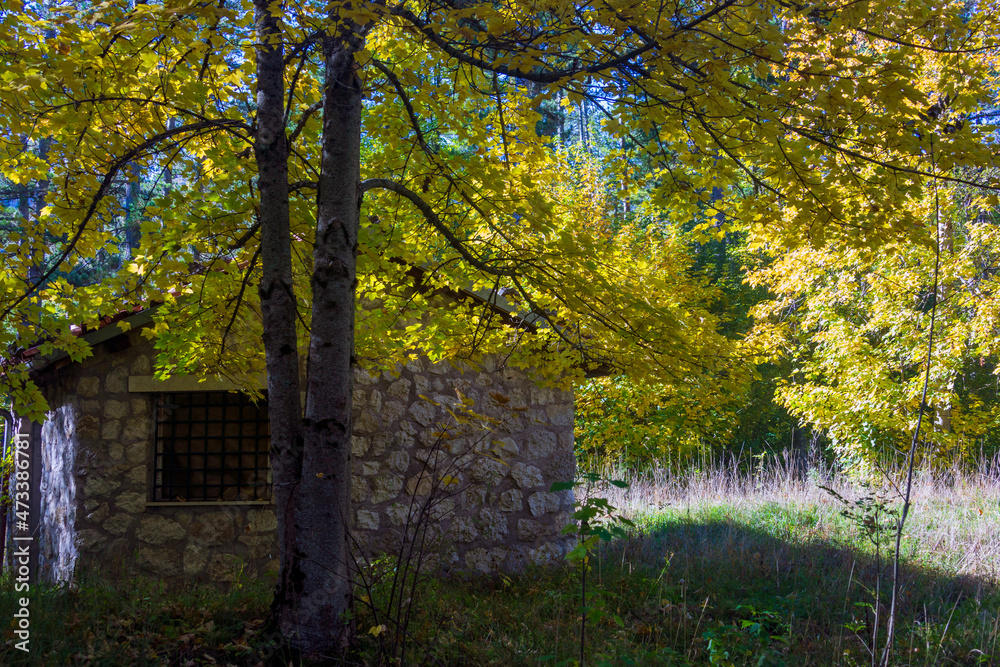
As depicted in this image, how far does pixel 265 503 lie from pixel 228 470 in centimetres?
74

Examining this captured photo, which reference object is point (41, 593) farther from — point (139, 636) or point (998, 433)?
point (998, 433)

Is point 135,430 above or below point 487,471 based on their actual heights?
above

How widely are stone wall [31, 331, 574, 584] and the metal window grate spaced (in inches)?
10.5

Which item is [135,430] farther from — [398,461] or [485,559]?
[485,559]

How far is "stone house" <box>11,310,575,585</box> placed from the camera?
6.09 meters

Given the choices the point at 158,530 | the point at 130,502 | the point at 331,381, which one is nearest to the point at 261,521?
the point at 158,530

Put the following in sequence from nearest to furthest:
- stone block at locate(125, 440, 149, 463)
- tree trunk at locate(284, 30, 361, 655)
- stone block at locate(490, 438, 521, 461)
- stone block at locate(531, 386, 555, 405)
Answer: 1. tree trunk at locate(284, 30, 361, 655)
2. stone block at locate(125, 440, 149, 463)
3. stone block at locate(490, 438, 521, 461)
4. stone block at locate(531, 386, 555, 405)

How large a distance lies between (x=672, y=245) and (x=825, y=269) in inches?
97.6

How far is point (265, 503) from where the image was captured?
6188mm

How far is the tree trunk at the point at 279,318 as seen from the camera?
3.43 metres

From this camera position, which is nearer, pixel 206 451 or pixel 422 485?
pixel 422 485

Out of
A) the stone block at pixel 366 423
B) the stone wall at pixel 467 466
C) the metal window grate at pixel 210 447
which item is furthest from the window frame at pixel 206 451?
the stone wall at pixel 467 466

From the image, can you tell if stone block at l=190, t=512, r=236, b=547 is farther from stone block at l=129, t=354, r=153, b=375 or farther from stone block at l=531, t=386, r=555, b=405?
stone block at l=531, t=386, r=555, b=405

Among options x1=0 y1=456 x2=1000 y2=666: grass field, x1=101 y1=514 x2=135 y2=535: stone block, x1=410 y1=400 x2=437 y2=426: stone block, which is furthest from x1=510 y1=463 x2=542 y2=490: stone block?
x1=101 y1=514 x2=135 y2=535: stone block
